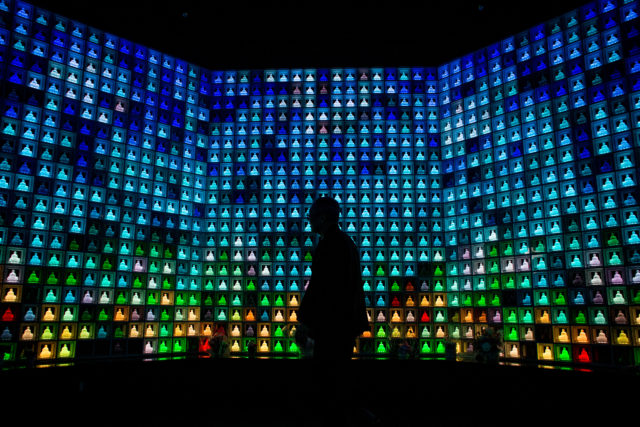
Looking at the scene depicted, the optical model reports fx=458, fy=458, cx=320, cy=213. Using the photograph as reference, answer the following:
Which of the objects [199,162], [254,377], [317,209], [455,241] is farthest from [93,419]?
[455,241]

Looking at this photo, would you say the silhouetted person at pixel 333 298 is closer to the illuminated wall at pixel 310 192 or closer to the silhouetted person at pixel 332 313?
the silhouetted person at pixel 332 313

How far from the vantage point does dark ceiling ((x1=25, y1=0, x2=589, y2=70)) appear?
6652mm

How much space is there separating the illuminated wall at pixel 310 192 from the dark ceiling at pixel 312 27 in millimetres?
206

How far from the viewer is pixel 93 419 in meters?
3.46

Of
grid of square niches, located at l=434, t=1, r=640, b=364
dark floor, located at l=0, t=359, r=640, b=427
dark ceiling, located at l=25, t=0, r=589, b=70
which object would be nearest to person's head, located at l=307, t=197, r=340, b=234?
dark floor, located at l=0, t=359, r=640, b=427

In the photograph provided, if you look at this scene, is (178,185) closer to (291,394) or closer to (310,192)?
(310,192)

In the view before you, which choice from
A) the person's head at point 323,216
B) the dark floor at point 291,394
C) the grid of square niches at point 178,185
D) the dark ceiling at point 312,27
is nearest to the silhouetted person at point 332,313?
the person's head at point 323,216

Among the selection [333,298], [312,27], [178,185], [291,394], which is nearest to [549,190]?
[312,27]

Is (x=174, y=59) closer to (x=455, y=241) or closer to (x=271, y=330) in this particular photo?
(x=271, y=330)

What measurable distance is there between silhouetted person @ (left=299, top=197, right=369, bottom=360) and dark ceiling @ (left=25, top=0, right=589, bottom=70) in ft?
18.1

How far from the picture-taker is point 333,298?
202 cm

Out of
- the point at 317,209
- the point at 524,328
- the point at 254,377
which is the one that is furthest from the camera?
the point at 524,328

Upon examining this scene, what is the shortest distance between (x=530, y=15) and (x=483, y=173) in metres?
2.39

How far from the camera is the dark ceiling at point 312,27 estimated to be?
6.65 m
